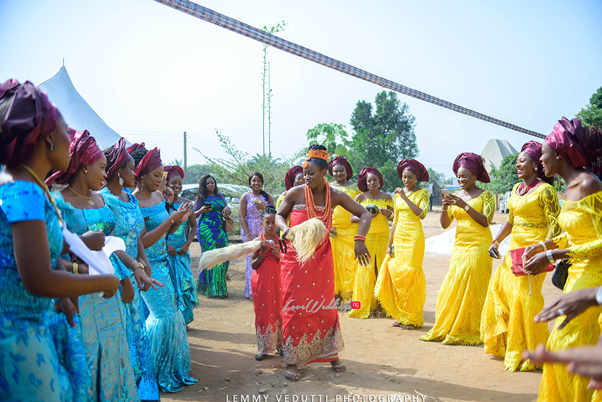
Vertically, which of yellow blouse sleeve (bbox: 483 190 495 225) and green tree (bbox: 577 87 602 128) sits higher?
green tree (bbox: 577 87 602 128)

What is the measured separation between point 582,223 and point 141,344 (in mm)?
3820

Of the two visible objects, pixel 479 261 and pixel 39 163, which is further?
pixel 479 261

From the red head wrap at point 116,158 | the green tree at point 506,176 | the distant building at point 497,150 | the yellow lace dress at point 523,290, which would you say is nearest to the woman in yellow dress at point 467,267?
the yellow lace dress at point 523,290

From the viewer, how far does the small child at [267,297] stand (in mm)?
5305

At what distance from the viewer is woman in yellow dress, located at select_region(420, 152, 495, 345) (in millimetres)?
5766

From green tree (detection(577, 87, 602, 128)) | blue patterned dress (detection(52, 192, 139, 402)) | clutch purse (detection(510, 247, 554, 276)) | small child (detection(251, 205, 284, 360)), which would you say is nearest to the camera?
blue patterned dress (detection(52, 192, 139, 402))

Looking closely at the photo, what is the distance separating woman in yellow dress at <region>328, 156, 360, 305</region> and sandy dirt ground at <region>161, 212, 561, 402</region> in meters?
1.22

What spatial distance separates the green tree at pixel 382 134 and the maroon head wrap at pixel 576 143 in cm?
3868

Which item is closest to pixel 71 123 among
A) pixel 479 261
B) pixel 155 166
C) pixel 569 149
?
pixel 155 166

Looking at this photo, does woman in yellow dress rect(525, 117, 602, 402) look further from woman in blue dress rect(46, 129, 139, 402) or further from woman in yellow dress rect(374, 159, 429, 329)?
woman in yellow dress rect(374, 159, 429, 329)

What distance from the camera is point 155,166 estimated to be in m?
4.43

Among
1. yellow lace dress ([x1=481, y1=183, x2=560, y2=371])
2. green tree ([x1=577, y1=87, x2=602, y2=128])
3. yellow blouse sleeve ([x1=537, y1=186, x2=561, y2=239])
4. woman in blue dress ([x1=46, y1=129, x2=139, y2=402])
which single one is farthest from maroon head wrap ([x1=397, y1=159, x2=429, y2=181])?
green tree ([x1=577, y1=87, x2=602, y2=128])

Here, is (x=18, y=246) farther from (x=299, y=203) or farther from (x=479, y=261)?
(x=479, y=261)

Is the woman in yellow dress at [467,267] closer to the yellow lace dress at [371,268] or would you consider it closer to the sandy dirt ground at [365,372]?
the sandy dirt ground at [365,372]
